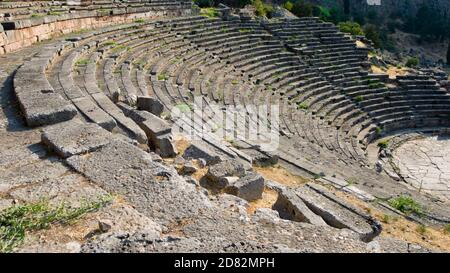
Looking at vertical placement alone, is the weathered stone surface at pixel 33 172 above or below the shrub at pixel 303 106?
above

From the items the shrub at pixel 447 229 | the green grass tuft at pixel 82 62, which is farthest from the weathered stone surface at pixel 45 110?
the shrub at pixel 447 229

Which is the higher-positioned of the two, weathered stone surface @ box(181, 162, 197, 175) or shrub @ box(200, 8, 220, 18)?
shrub @ box(200, 8, 220, 18)

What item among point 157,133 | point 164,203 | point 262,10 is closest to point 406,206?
point 157,133

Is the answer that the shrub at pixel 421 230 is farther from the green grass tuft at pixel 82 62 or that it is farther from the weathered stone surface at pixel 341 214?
the green grass tuft at pixel 82 62

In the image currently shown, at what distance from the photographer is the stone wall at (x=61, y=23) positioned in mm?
10763

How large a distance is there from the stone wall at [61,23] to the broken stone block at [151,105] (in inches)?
186

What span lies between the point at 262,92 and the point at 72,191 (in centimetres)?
1149

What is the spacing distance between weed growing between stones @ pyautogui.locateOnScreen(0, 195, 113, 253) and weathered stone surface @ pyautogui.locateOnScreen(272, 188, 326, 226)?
2301 mm

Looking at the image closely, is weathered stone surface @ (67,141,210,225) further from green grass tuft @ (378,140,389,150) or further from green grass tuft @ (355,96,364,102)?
green grass tuft @ (355,96,364,102)

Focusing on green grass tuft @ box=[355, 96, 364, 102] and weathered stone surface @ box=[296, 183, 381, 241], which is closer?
weathered stone surface @ box=[296, 183, 381, 241]

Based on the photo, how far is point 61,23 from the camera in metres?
13.8

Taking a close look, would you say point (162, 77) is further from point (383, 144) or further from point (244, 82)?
point (383, 144)

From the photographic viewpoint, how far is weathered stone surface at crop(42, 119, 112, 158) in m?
4.96

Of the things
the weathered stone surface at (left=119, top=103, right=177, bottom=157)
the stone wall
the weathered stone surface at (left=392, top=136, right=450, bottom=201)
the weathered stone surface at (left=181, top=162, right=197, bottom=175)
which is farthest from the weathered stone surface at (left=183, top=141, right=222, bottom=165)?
the weathered stone surface at (left=392, top=136, right=450, bottom=201)
